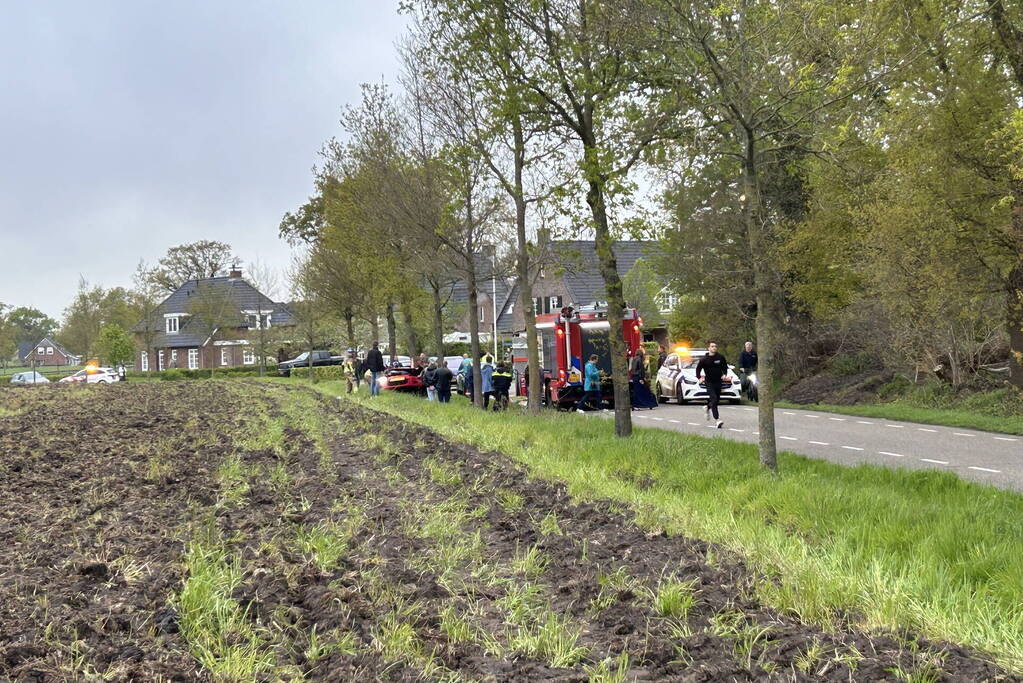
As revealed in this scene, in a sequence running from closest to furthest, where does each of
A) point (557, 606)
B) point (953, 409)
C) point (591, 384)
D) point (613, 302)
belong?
point (557, 606), point (613, 302), point (953, 409), point (591, 384)

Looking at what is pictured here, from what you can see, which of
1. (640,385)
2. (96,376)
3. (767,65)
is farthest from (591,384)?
(96,376)

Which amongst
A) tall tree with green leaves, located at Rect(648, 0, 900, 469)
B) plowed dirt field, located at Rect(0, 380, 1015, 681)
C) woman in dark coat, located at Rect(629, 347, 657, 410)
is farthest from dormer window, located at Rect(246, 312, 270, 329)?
tall tree with green leaves, located at Rect(648, 0, 900, 469)

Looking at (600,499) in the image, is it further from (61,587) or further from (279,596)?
(61,587)

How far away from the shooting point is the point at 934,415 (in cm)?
2150

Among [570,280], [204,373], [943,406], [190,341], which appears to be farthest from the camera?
[190,341]

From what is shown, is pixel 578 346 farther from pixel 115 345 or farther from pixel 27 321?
pixel 27 321

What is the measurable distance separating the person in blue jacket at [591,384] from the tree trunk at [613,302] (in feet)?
34.2

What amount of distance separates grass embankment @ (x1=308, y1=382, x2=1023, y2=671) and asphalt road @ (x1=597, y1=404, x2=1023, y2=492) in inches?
79.9

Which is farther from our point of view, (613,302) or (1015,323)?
(1015,323)

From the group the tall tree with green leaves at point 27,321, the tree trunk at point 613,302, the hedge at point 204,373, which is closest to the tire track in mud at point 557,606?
the tree trunk at point 613,302

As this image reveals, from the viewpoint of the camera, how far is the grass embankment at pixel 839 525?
5.27 metres

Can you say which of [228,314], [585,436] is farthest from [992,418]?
[228,314]

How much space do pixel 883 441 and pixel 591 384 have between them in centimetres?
1087

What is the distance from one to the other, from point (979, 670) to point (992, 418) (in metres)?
17.3
